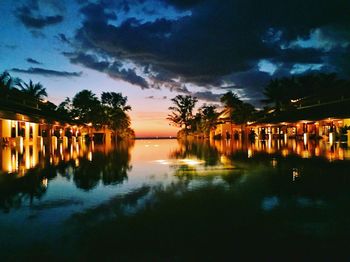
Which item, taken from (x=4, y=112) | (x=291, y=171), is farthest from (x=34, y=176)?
(x=4, y=112)

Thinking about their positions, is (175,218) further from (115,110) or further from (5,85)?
(115,110)

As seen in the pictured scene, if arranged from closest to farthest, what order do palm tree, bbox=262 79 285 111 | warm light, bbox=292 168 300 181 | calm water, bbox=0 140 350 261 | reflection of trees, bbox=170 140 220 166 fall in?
calm water, bbox=0 140 350 261
warm light, bbox=292 168 300 181
reflection of trees, bbox=170 140 220 166
palm tree, bbox=262 79 285 111

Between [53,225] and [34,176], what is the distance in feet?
19.7

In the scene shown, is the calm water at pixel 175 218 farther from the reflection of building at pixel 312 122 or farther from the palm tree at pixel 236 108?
the palm tree at pixel 236 108

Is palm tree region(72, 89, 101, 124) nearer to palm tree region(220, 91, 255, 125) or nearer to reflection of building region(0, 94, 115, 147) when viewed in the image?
reflection of building region(0, 94, 115, 147)

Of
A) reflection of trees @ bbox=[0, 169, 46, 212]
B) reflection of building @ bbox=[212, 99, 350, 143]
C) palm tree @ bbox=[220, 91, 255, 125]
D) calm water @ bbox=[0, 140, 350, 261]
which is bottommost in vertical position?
calm water @ bbox=[0, 140, 350, 261]

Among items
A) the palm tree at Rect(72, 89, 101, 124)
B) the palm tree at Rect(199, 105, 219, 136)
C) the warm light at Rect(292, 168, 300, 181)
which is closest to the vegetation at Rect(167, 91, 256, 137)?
the palm tree at Rect(199, 105, 219, 136)

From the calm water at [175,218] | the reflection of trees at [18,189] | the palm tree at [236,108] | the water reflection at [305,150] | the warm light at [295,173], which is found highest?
the palm tree at [236,108]

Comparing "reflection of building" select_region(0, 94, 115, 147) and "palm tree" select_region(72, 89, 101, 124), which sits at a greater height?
"palm tree" select_region(72, 89, 101, 124)

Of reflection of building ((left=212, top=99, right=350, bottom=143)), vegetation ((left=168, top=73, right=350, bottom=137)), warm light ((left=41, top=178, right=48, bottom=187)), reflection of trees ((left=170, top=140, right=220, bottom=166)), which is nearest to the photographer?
warm light ((left=41, top=178, right=48, bottom=187))

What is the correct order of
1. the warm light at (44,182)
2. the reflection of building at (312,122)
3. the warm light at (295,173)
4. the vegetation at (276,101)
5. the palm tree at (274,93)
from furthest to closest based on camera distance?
1. the palm tree at (274,93)
2. the vegetation at (276,101)
3. the reflection of building at (312,122)
4. the warm light at (295,173)
5. the warm light at (44,182)

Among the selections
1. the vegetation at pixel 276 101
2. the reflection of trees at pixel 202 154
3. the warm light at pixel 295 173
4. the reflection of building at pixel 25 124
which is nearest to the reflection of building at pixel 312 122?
the vegetation at pixel 276 101

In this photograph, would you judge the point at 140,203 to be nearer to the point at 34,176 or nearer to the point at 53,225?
the point at 53,225

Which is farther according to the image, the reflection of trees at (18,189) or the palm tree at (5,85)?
the palm tree at (5,85)
